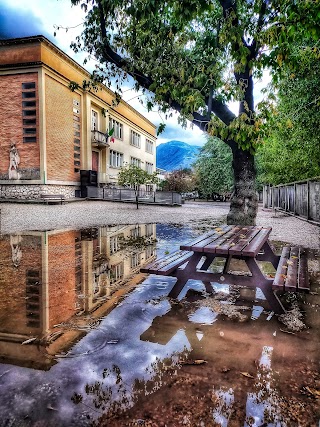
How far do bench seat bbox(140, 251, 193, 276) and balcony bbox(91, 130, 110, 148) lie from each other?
2639 centimetres

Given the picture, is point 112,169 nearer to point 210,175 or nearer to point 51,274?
point 210,175

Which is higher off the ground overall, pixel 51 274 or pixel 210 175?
pixel 210 175

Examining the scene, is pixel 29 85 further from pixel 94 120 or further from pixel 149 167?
pixel 149 167

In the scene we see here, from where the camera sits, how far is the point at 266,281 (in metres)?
3.42

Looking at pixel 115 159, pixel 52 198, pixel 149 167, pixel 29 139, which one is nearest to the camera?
pixel 52 198

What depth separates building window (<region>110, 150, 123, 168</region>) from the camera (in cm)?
3394

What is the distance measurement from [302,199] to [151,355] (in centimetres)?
1407

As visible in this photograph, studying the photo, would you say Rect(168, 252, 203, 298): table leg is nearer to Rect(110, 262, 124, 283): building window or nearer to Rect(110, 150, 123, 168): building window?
Rect(110, 262, 124, 283): building window

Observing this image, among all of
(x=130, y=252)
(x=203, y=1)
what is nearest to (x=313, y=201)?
(x=130, y=252)

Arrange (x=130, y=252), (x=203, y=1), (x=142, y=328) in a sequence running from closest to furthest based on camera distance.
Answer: (x=142, y=328) < (x=203, y=1) < (x=130, y=252)

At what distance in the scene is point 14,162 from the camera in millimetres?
22812

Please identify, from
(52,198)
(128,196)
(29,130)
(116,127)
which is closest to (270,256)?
(52,198)

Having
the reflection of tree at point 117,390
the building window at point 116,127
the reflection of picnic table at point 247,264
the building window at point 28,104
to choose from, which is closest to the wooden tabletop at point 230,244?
the reflection of picnic table at point 247,264

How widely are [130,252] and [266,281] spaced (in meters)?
3.93
